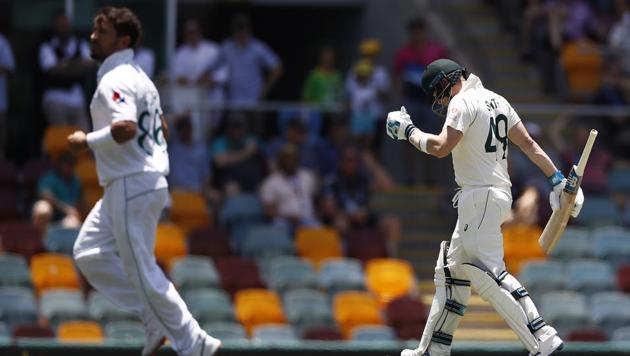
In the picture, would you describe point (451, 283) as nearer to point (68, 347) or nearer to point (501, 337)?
point (68, 347)

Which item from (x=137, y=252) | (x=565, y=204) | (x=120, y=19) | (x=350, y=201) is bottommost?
(x=137, y=252)

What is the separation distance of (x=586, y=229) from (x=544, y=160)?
276 inches

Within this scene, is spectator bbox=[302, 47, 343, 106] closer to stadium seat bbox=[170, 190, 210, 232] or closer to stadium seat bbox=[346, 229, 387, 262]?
stadium seat bbox=[346, 229, 387, 262]

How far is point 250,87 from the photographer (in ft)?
54.6

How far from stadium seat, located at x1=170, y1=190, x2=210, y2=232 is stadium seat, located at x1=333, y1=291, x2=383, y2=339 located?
5.80ft

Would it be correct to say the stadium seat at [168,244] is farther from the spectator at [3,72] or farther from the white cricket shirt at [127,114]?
the white cricket shirt at [127,114]

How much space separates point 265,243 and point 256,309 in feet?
3.89

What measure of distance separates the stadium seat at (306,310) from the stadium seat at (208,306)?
1.85ft

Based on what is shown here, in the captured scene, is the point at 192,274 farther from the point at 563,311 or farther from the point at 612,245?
the point at 612,245

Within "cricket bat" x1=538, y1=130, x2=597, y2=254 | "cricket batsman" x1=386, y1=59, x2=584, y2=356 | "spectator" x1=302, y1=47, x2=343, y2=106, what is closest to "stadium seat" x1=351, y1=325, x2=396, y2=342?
"spectator" x1=302, y1=47, x2=343, y2=106

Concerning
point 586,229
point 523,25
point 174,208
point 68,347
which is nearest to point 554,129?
point 586,229

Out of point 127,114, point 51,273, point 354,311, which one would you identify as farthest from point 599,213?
point 127,114

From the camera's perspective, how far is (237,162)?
1542cm

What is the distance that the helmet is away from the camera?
873cm
